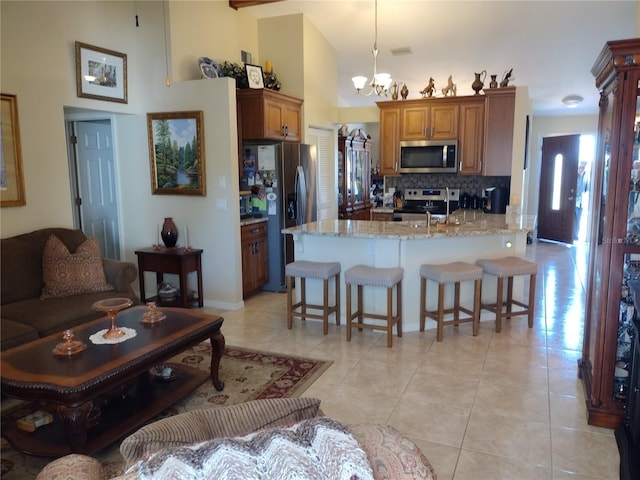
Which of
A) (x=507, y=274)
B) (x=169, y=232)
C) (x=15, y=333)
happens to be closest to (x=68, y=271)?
(x=15, y=333)

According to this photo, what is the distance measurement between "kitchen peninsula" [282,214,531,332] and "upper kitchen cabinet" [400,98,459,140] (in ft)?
7.15

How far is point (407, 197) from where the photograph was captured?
7.29m

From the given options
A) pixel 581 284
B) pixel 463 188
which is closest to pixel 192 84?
pixel 463 188

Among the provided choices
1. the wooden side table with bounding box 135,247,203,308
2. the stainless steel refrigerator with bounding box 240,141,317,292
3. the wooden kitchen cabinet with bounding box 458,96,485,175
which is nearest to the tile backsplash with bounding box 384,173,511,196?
the wooden kitchen cabinet with bounding box 458,96,485,175

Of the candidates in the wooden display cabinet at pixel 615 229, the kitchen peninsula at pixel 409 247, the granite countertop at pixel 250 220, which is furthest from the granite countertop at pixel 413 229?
the wooden display cabinet at pixel 615 229

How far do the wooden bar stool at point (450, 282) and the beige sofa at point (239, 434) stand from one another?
2.74m

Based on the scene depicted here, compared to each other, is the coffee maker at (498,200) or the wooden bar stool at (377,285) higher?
the coffee maker at (498,200)

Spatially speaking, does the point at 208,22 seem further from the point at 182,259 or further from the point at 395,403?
the point at 395,403

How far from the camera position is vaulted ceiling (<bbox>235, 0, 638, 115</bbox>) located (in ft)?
18.2

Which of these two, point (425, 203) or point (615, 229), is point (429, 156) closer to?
point (425, 203)

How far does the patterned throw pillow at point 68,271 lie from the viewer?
3.73m

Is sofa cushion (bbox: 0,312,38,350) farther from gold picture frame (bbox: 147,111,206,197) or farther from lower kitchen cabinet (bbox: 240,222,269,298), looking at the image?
lower kitchen cabinet (bbox: 240,222,269,298)

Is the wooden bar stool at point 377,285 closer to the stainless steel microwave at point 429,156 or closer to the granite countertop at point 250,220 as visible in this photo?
the granite countertop at point 250,220

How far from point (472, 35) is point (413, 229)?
3483 millimetres
